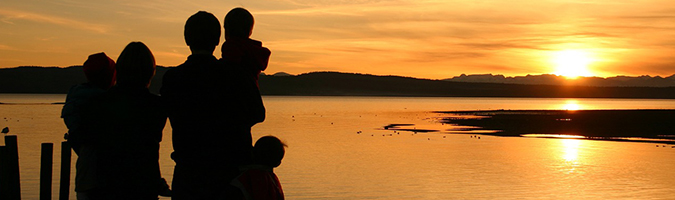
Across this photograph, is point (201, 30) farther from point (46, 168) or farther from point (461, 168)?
point (461, 168)

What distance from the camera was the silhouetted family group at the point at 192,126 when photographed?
4719 mm

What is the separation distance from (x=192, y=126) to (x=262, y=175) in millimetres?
584

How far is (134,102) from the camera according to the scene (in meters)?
5.12

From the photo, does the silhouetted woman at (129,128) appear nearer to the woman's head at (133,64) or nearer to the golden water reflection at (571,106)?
the woman's head at (133,64)

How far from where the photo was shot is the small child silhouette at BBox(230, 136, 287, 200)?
15.9 ft

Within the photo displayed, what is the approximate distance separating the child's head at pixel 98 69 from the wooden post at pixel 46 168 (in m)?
4.42

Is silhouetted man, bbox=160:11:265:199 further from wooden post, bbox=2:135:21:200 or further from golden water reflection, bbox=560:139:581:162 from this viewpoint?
golden water reflection, bbox=560:139:581:162

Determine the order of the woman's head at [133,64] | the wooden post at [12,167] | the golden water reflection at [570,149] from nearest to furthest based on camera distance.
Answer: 1. the woman's head at [133,64]
2. the wooden post at [12,167]
3. the golden water reflection at [570,149]

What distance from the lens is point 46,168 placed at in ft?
33.4

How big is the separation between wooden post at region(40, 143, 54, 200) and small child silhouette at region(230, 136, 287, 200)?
6.01 meters

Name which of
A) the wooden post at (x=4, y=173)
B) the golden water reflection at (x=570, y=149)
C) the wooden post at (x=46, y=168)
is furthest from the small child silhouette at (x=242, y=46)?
the golden water reflection at (x=570, y=149)

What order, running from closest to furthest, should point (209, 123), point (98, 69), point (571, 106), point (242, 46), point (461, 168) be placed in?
point (209, 123), point (242, 46), point (98, 69), point (461, 168), point (571, 106)

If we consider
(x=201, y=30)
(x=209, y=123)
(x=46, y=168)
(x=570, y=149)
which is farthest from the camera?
(x=570, y=149)

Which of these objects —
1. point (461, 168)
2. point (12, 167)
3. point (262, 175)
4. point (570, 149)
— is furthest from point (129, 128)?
point (570, 149)
